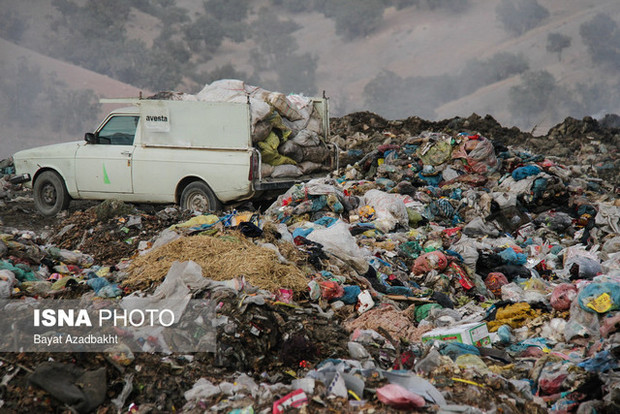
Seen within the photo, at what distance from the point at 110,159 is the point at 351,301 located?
586 centimetres

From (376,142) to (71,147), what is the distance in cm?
1050

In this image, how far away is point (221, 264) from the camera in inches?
211

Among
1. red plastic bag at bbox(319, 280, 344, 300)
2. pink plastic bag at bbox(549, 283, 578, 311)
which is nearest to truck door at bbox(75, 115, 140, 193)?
red plastic bag at bbox(319, 280, 344, 300)

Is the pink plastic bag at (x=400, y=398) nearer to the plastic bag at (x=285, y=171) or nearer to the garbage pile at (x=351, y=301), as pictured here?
the garbage pile at (x=351, y=301)

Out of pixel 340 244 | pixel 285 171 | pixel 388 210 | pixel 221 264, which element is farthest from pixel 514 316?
pixel 285 171

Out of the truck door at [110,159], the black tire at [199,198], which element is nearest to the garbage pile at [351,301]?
the black tire at [199,198]

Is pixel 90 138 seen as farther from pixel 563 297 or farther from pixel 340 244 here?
pixel 563 297

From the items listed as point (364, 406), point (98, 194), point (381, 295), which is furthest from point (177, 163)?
point (364, 406)

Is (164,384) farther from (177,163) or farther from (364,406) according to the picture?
(177,163)

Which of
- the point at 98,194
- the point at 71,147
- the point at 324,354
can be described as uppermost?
the point at 71,147

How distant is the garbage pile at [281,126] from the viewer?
905cm

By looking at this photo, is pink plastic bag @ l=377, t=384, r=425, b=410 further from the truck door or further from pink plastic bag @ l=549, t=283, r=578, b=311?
the truck door

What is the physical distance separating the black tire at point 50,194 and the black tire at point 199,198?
8.76 feet

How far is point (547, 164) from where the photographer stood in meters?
11.9
